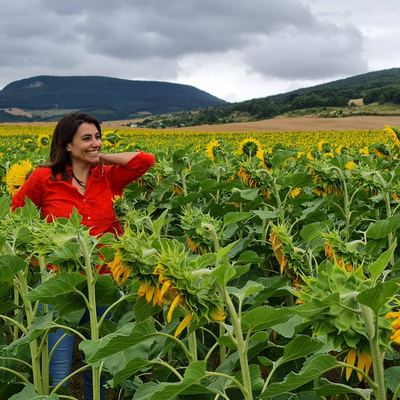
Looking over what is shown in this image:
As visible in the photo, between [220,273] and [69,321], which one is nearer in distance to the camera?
[220,273]

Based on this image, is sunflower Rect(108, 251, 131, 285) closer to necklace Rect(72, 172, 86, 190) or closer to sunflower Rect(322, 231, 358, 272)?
sunflower Rect(322, 231, 358, 272)

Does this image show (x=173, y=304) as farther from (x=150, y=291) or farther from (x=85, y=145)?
(x=85, y=145)

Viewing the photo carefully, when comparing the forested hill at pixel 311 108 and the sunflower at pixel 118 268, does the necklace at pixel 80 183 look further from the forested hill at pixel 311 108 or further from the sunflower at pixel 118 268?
the forested hill at pixel 311 108

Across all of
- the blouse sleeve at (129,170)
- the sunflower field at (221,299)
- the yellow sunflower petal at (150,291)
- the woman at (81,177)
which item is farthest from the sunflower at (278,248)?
the blouse sleeve at (129,170)

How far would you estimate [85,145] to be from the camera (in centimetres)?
374

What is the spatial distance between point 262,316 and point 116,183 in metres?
2.61

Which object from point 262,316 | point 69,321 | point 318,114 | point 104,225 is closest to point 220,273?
point 262,316

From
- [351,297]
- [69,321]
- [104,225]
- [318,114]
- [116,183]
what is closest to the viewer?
[351,297]

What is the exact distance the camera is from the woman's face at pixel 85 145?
3.75 meters

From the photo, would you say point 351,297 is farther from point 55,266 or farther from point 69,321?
point 69,321

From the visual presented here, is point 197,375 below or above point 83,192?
below

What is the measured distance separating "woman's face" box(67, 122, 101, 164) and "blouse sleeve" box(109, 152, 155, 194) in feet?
0.67

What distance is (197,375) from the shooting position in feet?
4.78

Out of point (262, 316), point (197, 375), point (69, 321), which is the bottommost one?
point (69, 321)
